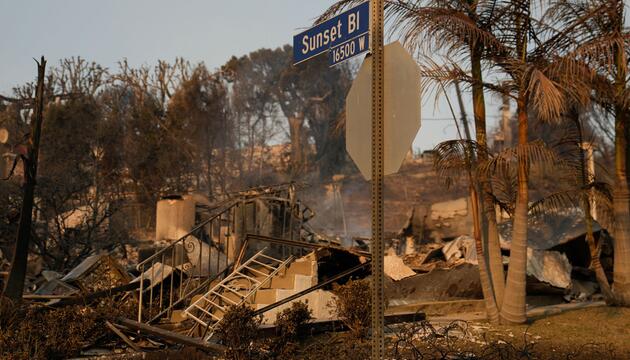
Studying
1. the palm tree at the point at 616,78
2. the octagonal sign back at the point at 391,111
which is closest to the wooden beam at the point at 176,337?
the octagonal sign back at the point at 391,111

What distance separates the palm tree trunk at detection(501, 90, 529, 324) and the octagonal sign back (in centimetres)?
618

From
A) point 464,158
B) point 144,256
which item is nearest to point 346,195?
point 144,256

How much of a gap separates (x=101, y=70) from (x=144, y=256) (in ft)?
77.0

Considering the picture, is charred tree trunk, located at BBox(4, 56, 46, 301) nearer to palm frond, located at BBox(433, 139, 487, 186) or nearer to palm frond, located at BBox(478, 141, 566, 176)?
palm frond, located at BBox(433, 139, 487, 186)

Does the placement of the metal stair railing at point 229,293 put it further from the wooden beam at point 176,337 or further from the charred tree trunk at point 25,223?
the charred tree trunk at point 25,223

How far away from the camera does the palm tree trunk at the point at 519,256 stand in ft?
36.0

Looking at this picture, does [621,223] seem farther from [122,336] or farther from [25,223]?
[25,223]

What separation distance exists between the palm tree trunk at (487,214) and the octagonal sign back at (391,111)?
658 cm

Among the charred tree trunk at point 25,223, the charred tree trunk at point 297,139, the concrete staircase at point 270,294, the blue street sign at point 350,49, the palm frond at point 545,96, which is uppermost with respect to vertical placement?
the charred tree trunk at point 297,139

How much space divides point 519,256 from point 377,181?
22.3 ft

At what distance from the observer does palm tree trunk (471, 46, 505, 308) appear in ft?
37.7

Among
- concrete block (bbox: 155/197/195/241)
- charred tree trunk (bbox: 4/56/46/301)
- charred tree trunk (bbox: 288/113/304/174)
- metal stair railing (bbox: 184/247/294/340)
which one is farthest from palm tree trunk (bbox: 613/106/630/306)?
charred tree trunk (bbox: 288/113/304/174)

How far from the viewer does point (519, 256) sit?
1108 centimetres

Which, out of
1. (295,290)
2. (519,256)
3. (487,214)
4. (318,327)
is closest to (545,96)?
(487,214)
